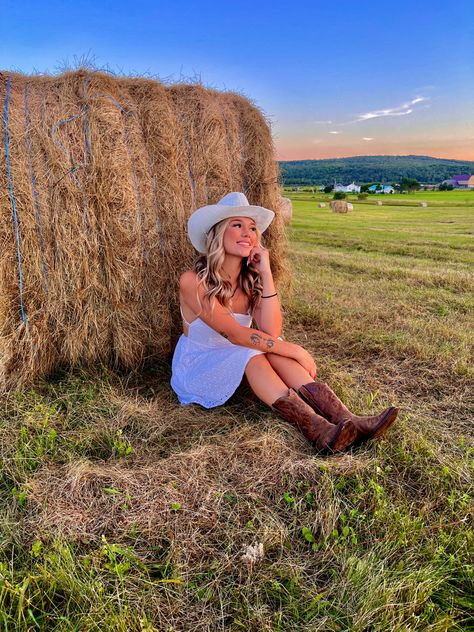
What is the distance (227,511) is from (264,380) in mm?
974

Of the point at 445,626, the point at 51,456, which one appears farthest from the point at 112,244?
the point at 445,626

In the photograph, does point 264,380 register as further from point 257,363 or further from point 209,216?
point 209,216

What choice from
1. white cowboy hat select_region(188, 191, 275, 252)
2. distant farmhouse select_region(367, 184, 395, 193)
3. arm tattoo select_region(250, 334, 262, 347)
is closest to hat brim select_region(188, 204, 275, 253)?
white cowboy hat select_region(188, 191, 275, 252)

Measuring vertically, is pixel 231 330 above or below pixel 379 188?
above

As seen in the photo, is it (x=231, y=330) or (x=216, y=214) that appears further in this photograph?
(x=216, y=214)

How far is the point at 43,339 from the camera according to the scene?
3.59 m

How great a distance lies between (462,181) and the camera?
80.9m

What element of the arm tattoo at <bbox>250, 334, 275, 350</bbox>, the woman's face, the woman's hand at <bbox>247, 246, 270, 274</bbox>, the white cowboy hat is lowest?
the arm tattoo at <bbox>250, 334, 275, 350</bbox>

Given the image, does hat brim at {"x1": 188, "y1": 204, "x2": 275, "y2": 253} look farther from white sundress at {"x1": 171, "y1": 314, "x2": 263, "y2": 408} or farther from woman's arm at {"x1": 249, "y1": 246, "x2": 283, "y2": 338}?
white sundress at {"x1": 171, "y1": 314, "x2": 263, "y2": 408}

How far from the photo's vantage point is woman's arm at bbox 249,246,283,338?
3.48 meters

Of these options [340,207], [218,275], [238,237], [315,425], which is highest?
[238,237]

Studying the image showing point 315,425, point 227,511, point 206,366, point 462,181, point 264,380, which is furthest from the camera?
point 462,181

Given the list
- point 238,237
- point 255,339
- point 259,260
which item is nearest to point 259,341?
point 255,339

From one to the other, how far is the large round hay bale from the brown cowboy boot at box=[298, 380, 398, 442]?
1.45m
